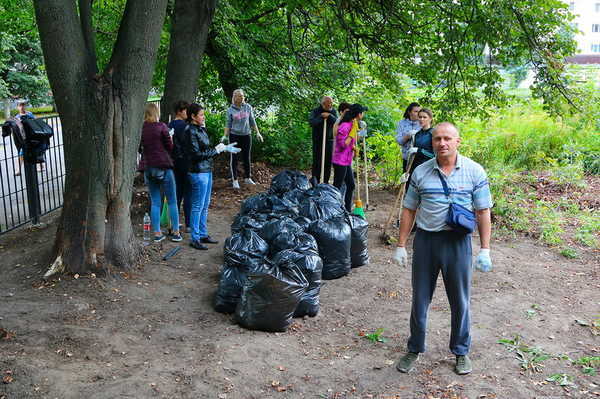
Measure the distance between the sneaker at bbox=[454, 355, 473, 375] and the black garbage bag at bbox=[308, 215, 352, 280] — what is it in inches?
84.5

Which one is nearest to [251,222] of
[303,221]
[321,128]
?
[303,221]

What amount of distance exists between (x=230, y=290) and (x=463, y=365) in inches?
80.6

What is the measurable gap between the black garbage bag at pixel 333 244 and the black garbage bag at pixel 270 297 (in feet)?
4.37

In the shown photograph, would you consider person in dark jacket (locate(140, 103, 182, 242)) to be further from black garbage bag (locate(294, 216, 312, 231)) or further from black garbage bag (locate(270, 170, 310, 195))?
black garbage bag (locate(294, 216, 312, 231))

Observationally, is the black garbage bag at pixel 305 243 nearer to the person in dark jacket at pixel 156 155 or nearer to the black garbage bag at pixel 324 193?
the black garbage bag at pixel 324 193

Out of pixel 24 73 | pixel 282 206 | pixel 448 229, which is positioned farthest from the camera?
pixel 24 73

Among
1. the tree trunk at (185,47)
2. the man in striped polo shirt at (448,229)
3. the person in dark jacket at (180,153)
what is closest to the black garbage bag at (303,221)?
the person in dark jacket at (180,153)

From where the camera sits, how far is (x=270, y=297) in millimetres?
4625

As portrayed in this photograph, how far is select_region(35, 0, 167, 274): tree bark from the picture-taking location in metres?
5.36

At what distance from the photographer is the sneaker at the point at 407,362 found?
4.19 meters

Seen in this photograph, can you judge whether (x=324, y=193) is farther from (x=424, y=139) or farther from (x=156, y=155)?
(x=156, y=155)

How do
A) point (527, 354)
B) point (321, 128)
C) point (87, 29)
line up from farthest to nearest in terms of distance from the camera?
point (321, 128), point (87, 29), point (527, 354)

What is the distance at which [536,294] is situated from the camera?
6.05 metres

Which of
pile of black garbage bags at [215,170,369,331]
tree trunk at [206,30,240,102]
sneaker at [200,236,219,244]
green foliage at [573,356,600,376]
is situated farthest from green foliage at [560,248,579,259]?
tree trunk at [206,30,240,102]
